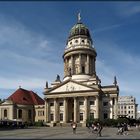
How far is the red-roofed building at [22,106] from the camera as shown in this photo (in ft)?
325

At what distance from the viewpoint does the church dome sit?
110 meters

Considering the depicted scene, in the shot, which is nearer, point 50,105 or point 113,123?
point 113,123

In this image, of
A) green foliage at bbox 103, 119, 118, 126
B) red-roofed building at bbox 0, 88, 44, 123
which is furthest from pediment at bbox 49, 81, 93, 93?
green foliage at bbox 103, 119, 118, 126

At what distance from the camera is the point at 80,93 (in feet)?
309

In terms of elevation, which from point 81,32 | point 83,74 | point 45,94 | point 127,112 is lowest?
point 127,112

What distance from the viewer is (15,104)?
9938 cm

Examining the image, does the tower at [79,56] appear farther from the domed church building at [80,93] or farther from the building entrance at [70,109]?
the building entrance at [70,109]

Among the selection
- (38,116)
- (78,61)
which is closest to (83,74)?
(78,61)

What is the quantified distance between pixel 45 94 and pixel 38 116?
459 inches

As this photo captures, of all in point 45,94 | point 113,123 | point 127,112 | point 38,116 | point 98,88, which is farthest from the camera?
point 127,112

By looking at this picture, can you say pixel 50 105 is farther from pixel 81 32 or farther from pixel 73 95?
pixel 81 32

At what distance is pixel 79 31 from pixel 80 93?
84.3ft

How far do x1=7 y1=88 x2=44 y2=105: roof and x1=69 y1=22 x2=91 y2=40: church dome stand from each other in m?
24.4

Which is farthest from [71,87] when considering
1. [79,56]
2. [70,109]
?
[79,56]
